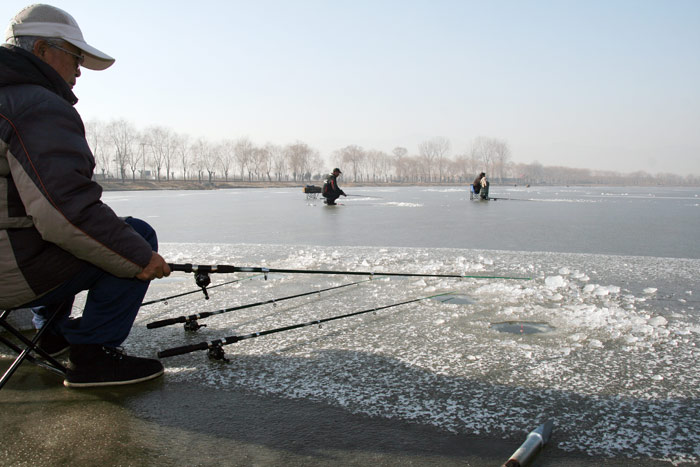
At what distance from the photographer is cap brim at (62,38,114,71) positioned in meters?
2.25

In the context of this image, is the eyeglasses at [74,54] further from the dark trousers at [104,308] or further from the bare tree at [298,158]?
the bare tree at [298,158]

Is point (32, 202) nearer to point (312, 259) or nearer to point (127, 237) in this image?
point (127, 237)

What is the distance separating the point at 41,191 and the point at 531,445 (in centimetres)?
220

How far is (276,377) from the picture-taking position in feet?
8.30

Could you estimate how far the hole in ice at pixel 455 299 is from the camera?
416cm

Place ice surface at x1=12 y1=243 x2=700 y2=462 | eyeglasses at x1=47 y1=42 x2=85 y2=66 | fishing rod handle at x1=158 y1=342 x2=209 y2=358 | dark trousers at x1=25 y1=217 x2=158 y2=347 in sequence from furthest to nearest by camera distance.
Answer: fishing rod handle at x1=158 y1=342 x2=209 y2=358 → dark trousers at x1=25 y1=217 x2=158 y2=347 → eyeglasses at x1=47 y1=42 x2=85 y2=66 → ice surface at x1=12 y1=243 x2=700 y2=462

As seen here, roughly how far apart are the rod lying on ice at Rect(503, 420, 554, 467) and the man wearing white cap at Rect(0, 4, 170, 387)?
1766mm

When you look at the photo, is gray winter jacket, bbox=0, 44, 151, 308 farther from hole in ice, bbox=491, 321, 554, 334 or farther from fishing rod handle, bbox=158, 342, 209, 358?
hole in ice, bbox=491, 321, 554, 334

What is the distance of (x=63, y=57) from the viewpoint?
2279mm

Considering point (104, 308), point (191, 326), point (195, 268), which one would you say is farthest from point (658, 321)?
point (104, 308)

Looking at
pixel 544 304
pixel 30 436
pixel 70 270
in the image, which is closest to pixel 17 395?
pixel 30 436

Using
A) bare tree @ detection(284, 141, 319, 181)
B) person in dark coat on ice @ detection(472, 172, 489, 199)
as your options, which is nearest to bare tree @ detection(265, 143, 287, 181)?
bare tree @ detection(284, 141, 319, 181)

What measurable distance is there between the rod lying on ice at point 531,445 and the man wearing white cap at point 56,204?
1.77 metres

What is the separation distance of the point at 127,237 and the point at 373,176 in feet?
445
